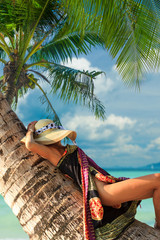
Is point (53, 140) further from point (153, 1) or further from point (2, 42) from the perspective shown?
point (2, 42)

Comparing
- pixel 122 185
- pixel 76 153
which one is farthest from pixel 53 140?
pixel 122 185

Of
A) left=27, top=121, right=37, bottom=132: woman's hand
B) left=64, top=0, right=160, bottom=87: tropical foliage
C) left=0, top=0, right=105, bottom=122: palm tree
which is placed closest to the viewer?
left=27, top=121, right=37, bottom=132: woman's hand

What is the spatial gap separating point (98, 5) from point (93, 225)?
108 inches

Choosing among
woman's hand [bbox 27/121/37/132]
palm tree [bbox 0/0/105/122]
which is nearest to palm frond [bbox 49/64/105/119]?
palm tree [bbox 0/0/105/122]

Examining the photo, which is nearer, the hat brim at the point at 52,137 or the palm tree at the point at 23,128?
the palm tree at the point at 23,128

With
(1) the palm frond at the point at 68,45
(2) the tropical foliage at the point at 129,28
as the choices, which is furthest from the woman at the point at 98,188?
(1) the palm frond at the point at 68,45

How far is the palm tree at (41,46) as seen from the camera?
565cm

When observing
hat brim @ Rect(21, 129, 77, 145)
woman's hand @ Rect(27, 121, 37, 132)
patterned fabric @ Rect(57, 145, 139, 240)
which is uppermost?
woman's hand @ Rect(27, 121, 37, 132)

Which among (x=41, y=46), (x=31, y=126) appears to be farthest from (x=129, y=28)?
(x=41, y=46)

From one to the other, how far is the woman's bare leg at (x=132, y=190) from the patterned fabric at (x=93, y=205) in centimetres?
8

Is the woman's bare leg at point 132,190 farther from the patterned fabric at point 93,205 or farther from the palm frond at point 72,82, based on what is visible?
the palm frond at point 72,82

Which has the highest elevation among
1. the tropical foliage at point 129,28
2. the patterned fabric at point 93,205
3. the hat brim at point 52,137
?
the tropical foliage at point 129,28

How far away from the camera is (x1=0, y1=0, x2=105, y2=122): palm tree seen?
5648 mm

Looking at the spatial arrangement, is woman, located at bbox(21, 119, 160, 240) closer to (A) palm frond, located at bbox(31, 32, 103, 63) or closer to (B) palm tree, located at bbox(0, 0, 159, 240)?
(B) palm tree, located at bbox(0, 0, 159, 240)
